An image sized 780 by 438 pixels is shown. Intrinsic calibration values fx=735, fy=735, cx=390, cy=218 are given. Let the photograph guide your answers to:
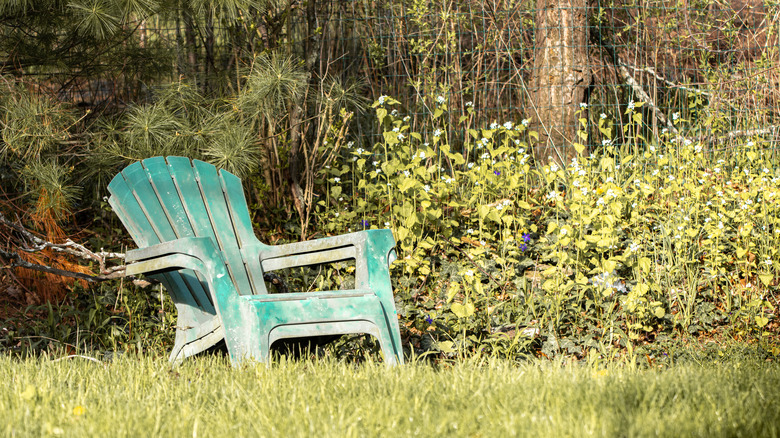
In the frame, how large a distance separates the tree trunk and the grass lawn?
2870 mm

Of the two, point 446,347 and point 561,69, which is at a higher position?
point 561,69

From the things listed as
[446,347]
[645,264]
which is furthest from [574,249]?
[446,347]

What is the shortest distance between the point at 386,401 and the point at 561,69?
3762mm

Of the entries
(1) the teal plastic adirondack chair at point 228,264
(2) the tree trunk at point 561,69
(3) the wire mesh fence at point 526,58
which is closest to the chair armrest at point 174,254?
(1) the teal plastic adirondack chair at point 228,264

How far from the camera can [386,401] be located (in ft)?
6.50

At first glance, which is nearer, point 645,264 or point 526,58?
point 645,264

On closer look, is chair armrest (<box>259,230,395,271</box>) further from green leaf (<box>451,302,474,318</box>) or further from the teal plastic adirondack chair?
green leaf (<box>451,302,474,318</box>)

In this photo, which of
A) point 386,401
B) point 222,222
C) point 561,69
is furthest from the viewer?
point 561,69

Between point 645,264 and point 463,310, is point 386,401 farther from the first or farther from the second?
point 645,264

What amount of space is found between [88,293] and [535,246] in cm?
240

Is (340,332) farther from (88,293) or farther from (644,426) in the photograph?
(88,293)

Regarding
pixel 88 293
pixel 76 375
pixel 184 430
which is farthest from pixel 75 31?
pixel 184 430

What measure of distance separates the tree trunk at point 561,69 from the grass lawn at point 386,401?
287cm

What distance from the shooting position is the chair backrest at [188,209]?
286 centimetres
